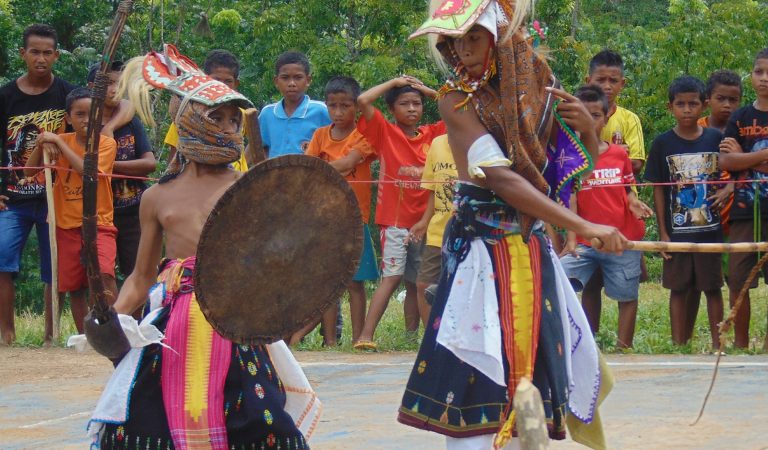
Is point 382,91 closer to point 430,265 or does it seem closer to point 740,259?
point 430,265

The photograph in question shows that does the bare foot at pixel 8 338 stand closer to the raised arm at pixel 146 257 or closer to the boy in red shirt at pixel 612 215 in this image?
the boy in red shirt at pixel 612 215

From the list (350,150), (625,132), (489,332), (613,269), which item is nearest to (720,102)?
(625,132)

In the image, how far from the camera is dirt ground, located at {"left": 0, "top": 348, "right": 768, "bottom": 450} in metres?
5.56

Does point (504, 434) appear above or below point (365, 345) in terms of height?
above

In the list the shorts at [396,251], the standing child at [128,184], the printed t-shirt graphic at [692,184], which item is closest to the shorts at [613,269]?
the printed t-shirt graphic at [692,184]

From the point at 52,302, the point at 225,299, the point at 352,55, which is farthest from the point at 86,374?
the point at 352,55

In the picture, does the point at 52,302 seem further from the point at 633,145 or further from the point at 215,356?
the point at 215,356

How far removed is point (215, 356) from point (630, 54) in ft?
48.8

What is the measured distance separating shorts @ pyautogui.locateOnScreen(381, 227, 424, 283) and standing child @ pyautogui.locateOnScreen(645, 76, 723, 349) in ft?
5.70

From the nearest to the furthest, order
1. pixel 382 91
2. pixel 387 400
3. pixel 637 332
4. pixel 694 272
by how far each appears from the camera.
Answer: pixel 387 400
pixel 382 91
pixel 694 272
pixel 637 332

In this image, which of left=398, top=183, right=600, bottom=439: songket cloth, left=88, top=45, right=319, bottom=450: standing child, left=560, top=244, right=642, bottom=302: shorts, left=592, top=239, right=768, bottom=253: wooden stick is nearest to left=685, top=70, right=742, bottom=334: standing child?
left=560, top=244, right=642, bottom=302: shorts

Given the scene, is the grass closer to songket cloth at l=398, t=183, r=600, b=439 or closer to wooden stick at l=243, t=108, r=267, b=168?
songket cloth at l=398, t=183, r=600, b=439

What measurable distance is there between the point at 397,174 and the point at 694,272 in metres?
2.19

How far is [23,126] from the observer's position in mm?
8906
